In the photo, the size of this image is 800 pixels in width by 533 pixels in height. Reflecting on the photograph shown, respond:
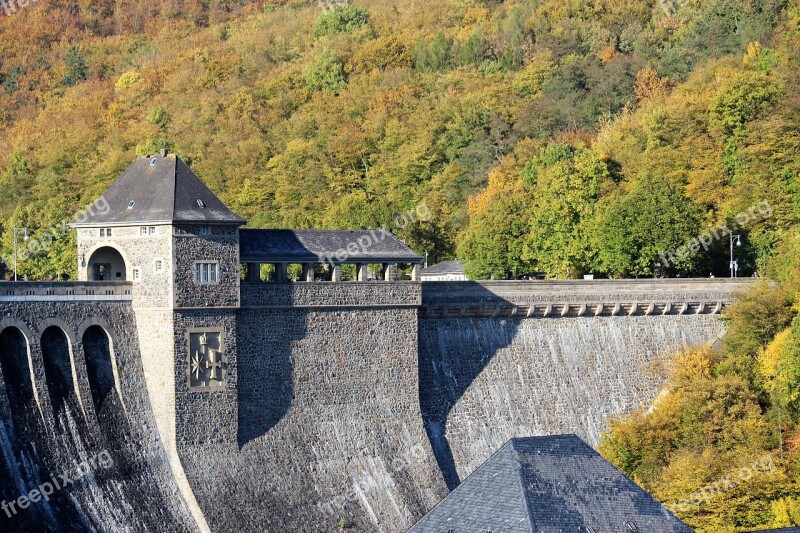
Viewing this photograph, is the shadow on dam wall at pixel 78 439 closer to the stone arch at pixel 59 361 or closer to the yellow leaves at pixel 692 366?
the stone arch at pixel 59 361

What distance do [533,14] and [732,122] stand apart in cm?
5010

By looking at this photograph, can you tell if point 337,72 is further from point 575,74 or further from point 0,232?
point 0,232

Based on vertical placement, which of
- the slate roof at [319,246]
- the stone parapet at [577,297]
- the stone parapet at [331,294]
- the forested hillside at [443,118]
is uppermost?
the forested hillside at [443,118]

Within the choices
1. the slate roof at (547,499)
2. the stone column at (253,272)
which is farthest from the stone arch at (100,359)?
the slate roof at (547,499)

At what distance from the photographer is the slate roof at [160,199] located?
53.4 meters

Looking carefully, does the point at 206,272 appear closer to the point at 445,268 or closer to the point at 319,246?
the point at 319,246

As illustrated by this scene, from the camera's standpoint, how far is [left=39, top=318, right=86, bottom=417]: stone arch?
169 feet

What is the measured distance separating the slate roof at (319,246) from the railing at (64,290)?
4873 mm

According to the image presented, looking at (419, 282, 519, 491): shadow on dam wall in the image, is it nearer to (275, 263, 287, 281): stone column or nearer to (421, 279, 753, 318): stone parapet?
(421, 279, 753, 318): stone parapet

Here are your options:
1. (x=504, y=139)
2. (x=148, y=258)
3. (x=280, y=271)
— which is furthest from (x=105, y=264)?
(x=504, y=139)

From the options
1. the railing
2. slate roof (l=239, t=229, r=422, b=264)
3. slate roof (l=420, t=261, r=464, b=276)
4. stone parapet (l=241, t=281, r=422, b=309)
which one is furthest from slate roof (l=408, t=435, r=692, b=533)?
slate roof (l=420, t=261, r=464, b=276)

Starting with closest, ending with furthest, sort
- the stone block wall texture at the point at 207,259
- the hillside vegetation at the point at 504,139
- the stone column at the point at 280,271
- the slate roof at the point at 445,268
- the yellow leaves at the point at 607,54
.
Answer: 1. the stone block wall texture at the point at 207,259
2. the stone column at the point at 280,271
3. the hillside vegetation at the point at 504,139
4. the slate roof at the point at 445,268
5. the yellow leaves at the point at 607,54

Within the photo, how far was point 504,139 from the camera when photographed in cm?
10938

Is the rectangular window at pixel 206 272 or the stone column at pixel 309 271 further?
the stone column at pixel 309 271
